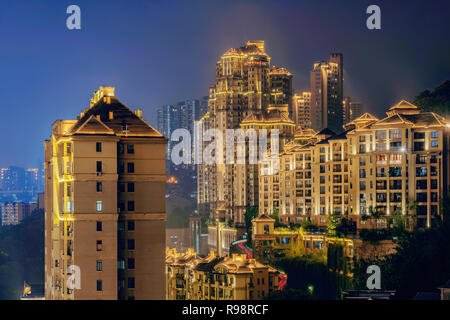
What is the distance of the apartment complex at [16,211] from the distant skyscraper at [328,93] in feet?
126

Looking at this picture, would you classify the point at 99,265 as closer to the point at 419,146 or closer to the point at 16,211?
the point at 419,146

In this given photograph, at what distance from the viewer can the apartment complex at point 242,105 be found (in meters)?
70.7

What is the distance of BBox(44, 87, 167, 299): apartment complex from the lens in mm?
29062

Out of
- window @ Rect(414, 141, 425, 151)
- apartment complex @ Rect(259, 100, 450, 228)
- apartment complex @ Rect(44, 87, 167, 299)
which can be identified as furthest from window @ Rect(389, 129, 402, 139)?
apartment complex @ Rect(44, 87, 167, 299)

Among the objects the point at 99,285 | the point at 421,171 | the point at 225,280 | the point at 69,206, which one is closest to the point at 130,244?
the point at 99,285

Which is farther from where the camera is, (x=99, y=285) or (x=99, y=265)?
(x=99, y=265)

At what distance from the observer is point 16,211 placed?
99.0 meters

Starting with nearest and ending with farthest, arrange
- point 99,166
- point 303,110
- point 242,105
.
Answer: point 99,166
point 242,105
point 303,110

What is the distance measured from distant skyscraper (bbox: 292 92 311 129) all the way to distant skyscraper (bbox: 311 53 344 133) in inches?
83.8

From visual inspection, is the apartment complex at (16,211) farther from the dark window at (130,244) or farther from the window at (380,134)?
the dark window at (130,244)

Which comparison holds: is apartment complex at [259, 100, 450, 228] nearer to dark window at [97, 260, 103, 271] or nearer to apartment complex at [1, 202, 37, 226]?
dark window at [97, 260, 103, 271]

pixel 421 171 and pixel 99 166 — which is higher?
pixel 99 166

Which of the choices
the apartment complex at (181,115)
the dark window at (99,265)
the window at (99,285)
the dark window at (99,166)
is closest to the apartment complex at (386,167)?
the dark window at (99,166)

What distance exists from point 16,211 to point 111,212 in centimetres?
7293
